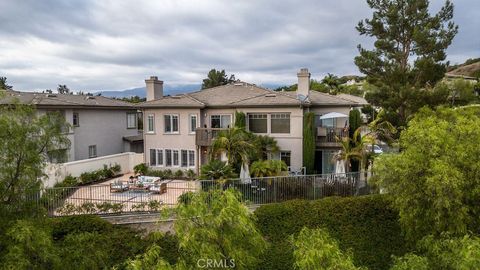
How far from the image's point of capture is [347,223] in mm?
17047

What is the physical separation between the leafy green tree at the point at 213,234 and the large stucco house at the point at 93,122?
65.4 ft

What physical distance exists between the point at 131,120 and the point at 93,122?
505 cm

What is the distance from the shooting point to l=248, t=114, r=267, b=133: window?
82.0 feet

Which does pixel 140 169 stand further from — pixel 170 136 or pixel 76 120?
pixel 76 120

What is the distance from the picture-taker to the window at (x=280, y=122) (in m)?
24.4

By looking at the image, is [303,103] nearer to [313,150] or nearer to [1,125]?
[313,150]

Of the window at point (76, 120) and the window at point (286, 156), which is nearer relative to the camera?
the window at point (286, 156)

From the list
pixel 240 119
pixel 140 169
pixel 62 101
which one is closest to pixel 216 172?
pixel 240 119

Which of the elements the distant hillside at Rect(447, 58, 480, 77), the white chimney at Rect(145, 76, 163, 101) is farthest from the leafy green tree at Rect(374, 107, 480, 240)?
the distant hillside at Rect(447, 58, 480, 77)

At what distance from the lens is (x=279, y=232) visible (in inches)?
647

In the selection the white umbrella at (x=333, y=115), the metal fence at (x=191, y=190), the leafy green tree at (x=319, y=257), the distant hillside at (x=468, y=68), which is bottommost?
the metal fence at (x=191, y=190)

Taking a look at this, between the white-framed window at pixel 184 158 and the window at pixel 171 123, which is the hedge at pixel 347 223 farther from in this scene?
the window at pixel 171 123

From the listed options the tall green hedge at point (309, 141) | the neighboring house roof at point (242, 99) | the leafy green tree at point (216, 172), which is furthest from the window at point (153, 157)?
the tall green hedge at point (309, 141)

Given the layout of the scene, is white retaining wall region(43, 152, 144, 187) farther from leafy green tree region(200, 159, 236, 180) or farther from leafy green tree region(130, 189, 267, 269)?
leafy green tree region(130, 189, 267, 269)
